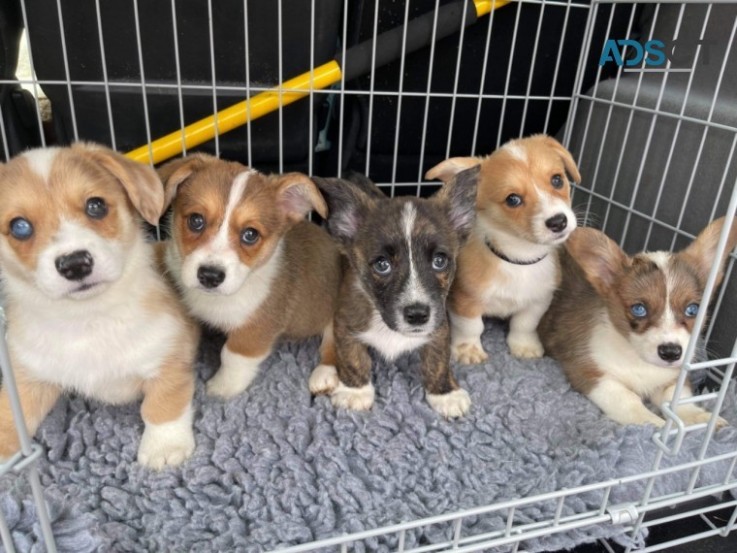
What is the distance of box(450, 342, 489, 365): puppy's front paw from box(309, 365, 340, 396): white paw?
0.51 meters

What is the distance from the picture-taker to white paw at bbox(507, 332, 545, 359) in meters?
2.37

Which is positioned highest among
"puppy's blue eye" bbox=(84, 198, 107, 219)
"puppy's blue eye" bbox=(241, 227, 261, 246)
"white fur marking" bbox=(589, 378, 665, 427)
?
"puppy's blue eye" bbox=(84, 198, 107, 219)

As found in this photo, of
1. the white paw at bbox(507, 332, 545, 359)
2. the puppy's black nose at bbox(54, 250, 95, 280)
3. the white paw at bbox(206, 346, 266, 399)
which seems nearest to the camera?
the puppy's black nose at bbox(54, 250, 95, 280)

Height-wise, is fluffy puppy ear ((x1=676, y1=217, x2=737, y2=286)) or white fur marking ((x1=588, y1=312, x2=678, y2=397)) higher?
fluffy puppy ear ((x1=676, y1=217, x2=737, y2=286))

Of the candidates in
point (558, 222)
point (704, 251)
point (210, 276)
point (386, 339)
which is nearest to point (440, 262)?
point (386, 339)

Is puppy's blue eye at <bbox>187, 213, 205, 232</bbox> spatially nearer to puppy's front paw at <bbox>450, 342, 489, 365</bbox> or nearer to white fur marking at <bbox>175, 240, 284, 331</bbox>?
white fur marking at <bbox>175, 240, 284, 331</bbox>

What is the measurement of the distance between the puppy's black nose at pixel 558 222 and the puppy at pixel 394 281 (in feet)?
0.91

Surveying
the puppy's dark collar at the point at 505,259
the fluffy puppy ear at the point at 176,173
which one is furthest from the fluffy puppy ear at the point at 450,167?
the fluffy puppy ear at the point at 176,173

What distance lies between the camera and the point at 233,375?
204 cm

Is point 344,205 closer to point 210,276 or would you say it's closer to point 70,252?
point 210,276

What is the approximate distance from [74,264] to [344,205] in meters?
0.85

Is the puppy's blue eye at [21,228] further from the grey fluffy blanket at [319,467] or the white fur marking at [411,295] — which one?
the white fur marking at [411,295]

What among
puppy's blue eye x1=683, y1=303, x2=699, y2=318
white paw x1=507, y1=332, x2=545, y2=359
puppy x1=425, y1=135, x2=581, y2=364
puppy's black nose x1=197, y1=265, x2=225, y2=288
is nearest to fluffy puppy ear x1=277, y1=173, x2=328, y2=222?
puppy's black nose x1=197, y1=265, x2=225, y2=288

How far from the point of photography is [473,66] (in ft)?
9.61
